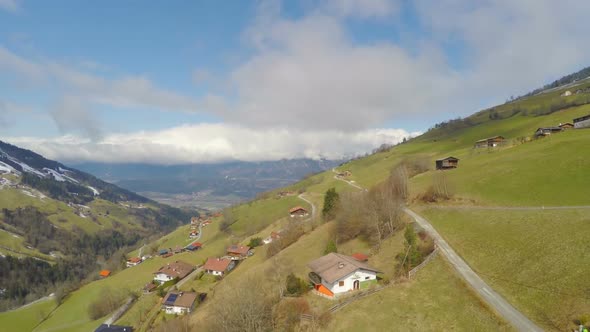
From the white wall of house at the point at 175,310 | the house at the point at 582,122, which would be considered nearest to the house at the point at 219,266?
the white wall of house at the point at 175,310

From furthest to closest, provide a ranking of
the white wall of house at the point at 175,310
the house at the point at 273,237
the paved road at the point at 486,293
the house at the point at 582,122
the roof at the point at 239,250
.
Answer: the roof at the point at 239,250 < the house at the point at 582,122 < the house at the point at 273,237 < the white wall of house at the point at 175,310 < the paved road at the point at 486,293

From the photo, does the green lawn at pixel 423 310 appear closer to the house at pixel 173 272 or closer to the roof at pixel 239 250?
the roof at pixel 239 250

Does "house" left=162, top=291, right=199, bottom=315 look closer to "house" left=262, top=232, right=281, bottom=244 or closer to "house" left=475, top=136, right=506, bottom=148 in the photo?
"house" left=262, top=232, right=281, bottom=244

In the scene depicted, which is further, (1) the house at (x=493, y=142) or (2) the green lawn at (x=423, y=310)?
(1) the house at (x=493, y=142)

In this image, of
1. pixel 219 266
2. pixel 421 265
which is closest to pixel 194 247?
pixel 219 266

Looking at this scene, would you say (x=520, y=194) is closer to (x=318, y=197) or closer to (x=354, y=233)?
(x=354, y=233)

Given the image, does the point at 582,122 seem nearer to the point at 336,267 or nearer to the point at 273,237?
the point at 273,237
